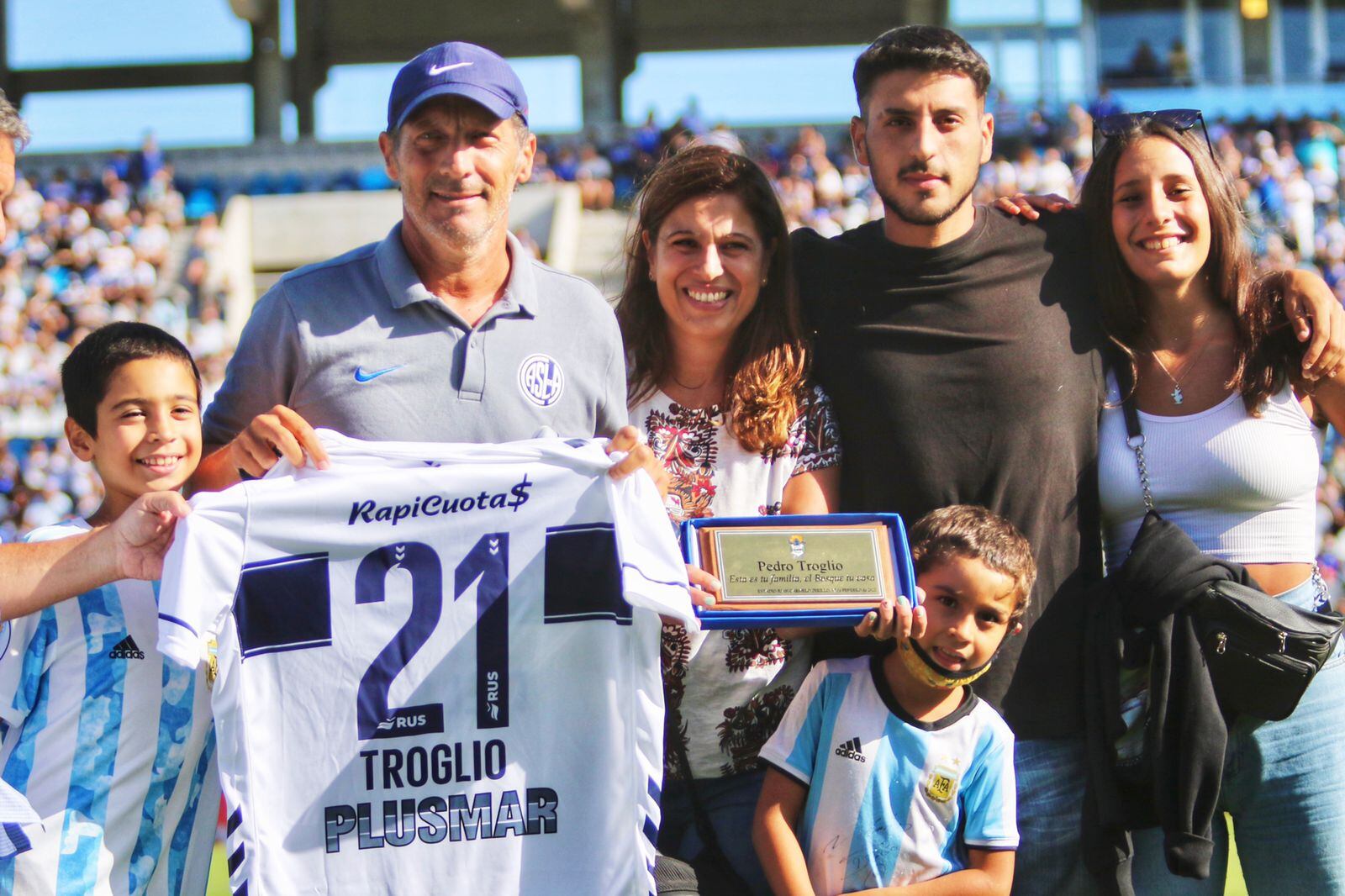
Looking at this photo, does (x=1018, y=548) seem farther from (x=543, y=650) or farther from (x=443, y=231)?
(x=443, y=231)

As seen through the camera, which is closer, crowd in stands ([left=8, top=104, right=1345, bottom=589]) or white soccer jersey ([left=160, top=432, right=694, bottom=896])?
white soccer jersey ([left=160, top=432, right=694, bottom=896])

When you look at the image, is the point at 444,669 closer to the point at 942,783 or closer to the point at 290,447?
the point at 290,447

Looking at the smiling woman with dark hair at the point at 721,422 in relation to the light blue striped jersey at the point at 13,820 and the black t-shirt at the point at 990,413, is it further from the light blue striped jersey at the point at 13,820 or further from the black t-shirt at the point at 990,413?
the light blue striped jersey at the point at 13,820

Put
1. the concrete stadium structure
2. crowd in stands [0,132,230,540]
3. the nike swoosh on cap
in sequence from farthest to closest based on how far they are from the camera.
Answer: the concrete stadium structure
crowd in stands [0,132,230,540]
the nike swoosh on cap

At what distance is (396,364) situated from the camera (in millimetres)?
3113

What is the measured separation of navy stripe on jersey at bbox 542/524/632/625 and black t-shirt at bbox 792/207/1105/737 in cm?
71

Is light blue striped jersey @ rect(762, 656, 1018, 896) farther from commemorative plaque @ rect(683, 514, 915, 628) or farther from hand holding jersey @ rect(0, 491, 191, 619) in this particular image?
hand holding jersey @ rect(0, 491, 191, 619)

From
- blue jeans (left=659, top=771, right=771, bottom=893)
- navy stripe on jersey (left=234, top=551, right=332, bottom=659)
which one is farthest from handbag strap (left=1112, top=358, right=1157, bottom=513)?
navy stripe on jersey (left=234, top=551, right=332, bottom=659)

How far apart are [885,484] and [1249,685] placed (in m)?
0.96

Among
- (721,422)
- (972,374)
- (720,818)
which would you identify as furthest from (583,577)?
(972,374)

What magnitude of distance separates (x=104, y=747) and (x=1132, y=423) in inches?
97.6

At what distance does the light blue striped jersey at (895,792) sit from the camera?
3107 mm

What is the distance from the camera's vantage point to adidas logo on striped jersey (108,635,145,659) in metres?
2.97

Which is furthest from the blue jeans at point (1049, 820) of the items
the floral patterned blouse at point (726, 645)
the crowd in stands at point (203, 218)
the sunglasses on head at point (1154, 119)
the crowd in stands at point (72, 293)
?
the crowd in stands at point (72, 293)
